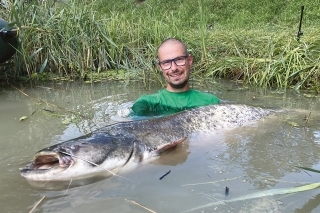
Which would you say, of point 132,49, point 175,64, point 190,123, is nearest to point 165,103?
point 175,64

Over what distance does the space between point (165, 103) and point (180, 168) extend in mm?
1295

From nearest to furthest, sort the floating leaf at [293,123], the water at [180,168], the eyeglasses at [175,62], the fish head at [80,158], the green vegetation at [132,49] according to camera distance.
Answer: the water at [180,168]
the fish head at [80,158]
the floating leaf at [293,123]
the eyeglasses at [175,62]
the green vegetation at [132,49]

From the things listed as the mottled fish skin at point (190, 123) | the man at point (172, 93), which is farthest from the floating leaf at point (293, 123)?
the man at point (172, 93)

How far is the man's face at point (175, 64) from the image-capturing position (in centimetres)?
375

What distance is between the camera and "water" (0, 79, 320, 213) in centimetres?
206

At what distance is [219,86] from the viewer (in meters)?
5.65

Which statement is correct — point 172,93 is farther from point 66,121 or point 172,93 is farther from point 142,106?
point 66,121

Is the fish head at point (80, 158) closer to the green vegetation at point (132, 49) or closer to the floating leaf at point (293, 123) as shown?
the floating leaf at point (293, 123)

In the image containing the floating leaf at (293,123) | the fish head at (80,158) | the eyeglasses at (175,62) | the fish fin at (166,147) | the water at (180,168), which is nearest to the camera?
the water at (180,168)

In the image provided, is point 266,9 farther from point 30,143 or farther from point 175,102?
point 30,143

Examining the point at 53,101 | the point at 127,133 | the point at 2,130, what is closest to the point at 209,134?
the point at 127,133

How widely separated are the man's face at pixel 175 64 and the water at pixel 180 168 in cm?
63

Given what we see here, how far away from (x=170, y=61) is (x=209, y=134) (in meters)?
0.94

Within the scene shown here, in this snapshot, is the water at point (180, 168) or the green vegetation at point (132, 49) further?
the green vegetation at point (132, 49)
